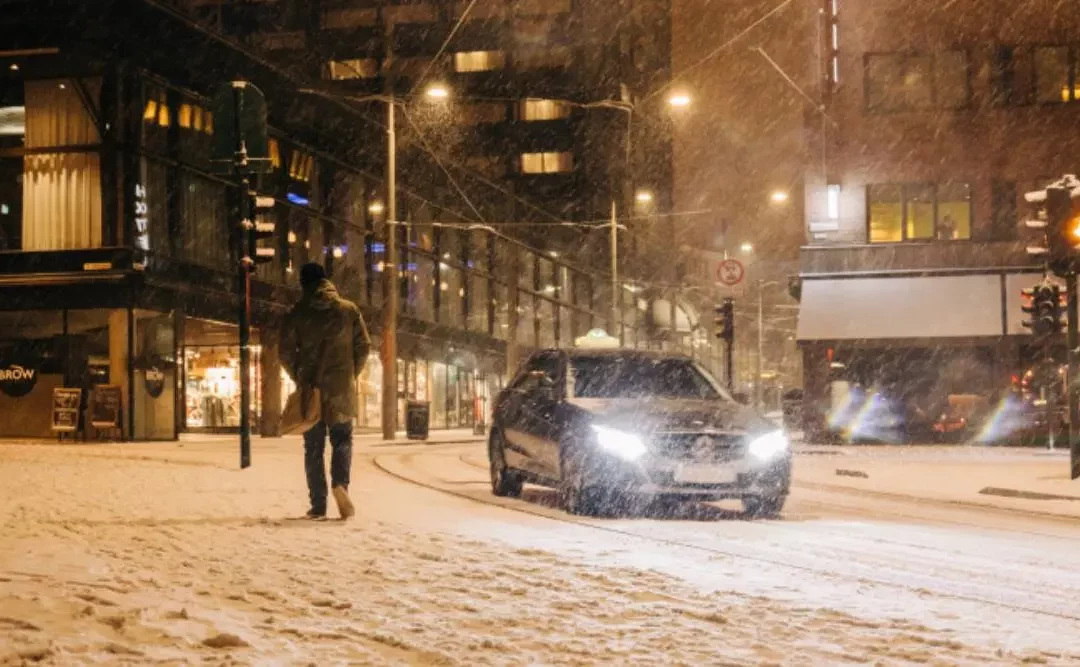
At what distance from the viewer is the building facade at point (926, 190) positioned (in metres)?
36.4

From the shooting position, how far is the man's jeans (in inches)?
428

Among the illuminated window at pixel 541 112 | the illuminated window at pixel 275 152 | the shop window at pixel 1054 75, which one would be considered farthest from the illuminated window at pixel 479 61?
the shop window at pixel 1054 75

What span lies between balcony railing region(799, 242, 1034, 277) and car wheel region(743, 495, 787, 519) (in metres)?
25.6

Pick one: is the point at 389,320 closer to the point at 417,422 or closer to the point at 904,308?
the point at 417,422

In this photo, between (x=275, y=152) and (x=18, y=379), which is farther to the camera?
(x=275, y=152)

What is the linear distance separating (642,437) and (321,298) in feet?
9.65

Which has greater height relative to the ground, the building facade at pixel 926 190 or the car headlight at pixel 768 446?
the building facade at pixel 926 190

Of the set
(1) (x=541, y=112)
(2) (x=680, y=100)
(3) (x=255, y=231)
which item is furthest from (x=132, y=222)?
(1) (x=541, y=112)

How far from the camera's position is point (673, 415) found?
12234mm

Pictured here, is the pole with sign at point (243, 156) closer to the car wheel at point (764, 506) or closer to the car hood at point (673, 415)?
the car hood at point (673, 415)

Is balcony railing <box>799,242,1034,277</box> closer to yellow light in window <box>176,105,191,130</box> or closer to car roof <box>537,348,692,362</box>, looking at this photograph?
yellow light in window <box>176,105,191,130</box>

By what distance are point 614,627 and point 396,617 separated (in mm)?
991

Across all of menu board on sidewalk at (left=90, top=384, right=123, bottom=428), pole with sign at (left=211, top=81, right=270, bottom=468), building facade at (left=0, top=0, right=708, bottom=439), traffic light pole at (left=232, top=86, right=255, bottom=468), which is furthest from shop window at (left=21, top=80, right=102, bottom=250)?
traffic light pole at (left=232, top=86, right=255, bottom=468)

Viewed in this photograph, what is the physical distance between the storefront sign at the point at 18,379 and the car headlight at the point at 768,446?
76.7 feet
